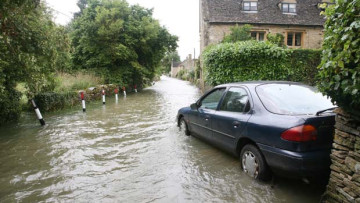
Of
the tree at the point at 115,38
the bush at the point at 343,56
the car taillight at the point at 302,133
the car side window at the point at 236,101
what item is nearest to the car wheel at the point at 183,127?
the car side window at the point at 236,101

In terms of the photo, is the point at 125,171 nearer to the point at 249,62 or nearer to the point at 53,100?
the point at 249,62

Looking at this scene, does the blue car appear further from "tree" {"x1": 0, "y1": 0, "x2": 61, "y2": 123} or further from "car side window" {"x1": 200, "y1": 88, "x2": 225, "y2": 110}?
"tree" {"x1": 0, "y1": 0, "x2": 61, "y2": 123}

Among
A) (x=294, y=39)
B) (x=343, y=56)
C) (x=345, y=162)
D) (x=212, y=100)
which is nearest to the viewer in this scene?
(x=343, y=56)

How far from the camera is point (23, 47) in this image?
22.8 feet

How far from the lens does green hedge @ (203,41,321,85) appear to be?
11.1m

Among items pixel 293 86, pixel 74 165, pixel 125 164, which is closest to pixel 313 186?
pixel 293 86

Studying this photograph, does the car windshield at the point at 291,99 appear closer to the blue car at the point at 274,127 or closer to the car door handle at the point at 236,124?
the blue car at the point at 274,127

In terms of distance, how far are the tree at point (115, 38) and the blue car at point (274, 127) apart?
17985 mm

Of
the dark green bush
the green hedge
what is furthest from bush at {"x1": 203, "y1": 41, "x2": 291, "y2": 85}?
the dark green bush

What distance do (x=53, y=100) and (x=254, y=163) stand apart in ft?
35.5

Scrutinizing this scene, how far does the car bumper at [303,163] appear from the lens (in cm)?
320

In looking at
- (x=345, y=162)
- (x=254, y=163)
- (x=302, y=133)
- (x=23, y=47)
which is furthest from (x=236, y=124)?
(x=23, y=47)

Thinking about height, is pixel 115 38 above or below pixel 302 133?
above

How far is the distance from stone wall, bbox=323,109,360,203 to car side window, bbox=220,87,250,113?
4.84 ft
